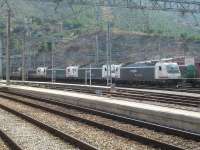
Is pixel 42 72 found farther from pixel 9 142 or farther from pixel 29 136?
pixel 9 142

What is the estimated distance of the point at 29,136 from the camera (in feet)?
47.1

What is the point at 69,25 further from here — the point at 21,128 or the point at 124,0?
the point at 21,128

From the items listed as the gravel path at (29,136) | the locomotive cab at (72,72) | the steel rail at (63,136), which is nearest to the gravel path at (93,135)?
the steel rail at (63,136)

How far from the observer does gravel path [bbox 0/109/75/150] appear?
492 inches

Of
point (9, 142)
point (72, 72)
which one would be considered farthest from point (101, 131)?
point (72, 72)

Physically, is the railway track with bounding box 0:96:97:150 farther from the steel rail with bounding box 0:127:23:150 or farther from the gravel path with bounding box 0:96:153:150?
the gravel path with bounding box 0:96:153:150

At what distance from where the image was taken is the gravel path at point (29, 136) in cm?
1250

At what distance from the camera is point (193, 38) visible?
8031 cm

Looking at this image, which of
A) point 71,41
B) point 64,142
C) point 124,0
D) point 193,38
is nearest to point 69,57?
point 71,41

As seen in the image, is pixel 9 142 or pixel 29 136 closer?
pixel 9 142

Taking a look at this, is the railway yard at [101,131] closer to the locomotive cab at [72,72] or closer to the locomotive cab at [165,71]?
the locomotive cab at [165,71]

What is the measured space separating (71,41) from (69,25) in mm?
17767

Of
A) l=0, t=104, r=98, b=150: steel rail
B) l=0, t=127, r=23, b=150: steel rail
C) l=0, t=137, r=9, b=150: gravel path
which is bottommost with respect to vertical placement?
l=0, t=137, r=9, b=150: gravel path

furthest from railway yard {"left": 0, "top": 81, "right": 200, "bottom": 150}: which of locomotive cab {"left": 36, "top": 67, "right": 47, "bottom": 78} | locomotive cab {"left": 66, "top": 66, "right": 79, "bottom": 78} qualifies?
locomotive cab {"left": 36, "top": 67, "right": 47, "bottom": 78}
